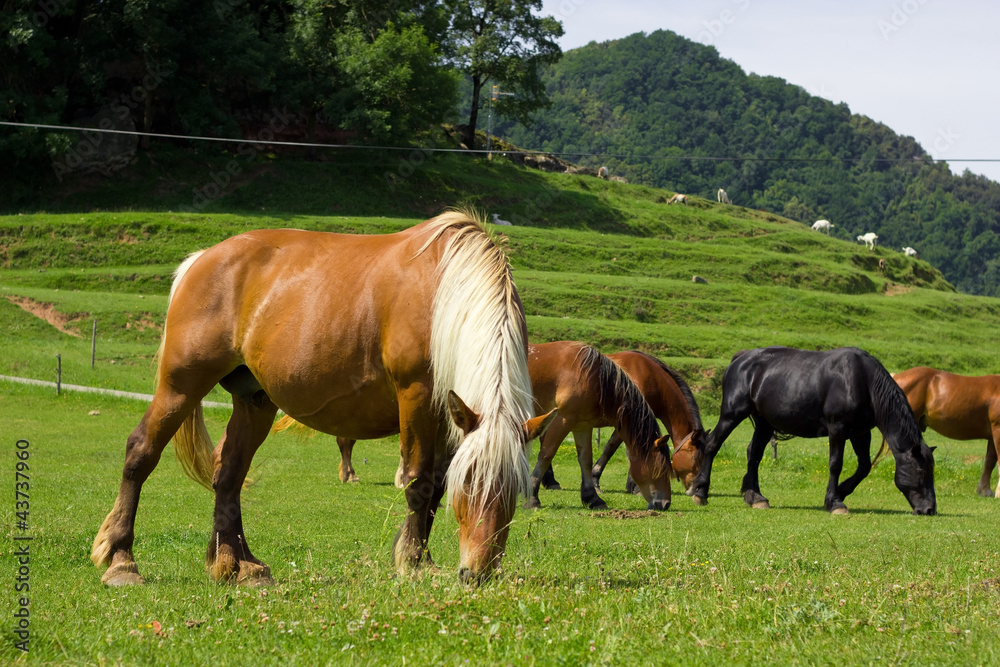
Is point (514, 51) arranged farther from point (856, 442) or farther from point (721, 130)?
point (721, 130)

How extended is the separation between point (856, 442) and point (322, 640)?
34.1 ft

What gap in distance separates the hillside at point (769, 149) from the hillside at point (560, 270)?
176ft

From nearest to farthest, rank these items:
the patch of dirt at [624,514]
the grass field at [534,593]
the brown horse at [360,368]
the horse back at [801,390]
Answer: the grass field at [534,593] → the brown horse at [360,368] → the patch of dirt at [624,514] → the horse back at [801,390]

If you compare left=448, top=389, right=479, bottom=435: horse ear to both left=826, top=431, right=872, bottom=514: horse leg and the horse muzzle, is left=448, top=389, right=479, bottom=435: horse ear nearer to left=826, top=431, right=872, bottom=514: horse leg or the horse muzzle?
the horse muzzle

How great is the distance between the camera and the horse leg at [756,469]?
12672mm

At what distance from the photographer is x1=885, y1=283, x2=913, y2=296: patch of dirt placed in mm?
50553

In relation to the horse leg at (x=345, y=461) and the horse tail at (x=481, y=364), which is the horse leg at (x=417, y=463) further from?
the horse leg at (x=345, y=461)

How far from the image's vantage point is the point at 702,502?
41.9ft

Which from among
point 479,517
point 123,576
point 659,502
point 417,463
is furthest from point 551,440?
point 479,517

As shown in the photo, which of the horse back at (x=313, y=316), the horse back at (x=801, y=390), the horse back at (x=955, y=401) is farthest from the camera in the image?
the horse back at (x=955, y=401)

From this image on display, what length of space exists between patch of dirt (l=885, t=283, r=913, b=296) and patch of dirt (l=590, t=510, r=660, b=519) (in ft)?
145

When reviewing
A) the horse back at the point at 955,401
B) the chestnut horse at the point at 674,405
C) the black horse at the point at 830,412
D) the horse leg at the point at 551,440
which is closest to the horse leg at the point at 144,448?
the horse leg at the point at 551,440

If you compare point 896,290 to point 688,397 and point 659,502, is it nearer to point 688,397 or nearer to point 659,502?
point 688,397

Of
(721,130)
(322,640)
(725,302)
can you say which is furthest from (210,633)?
(721,130)
